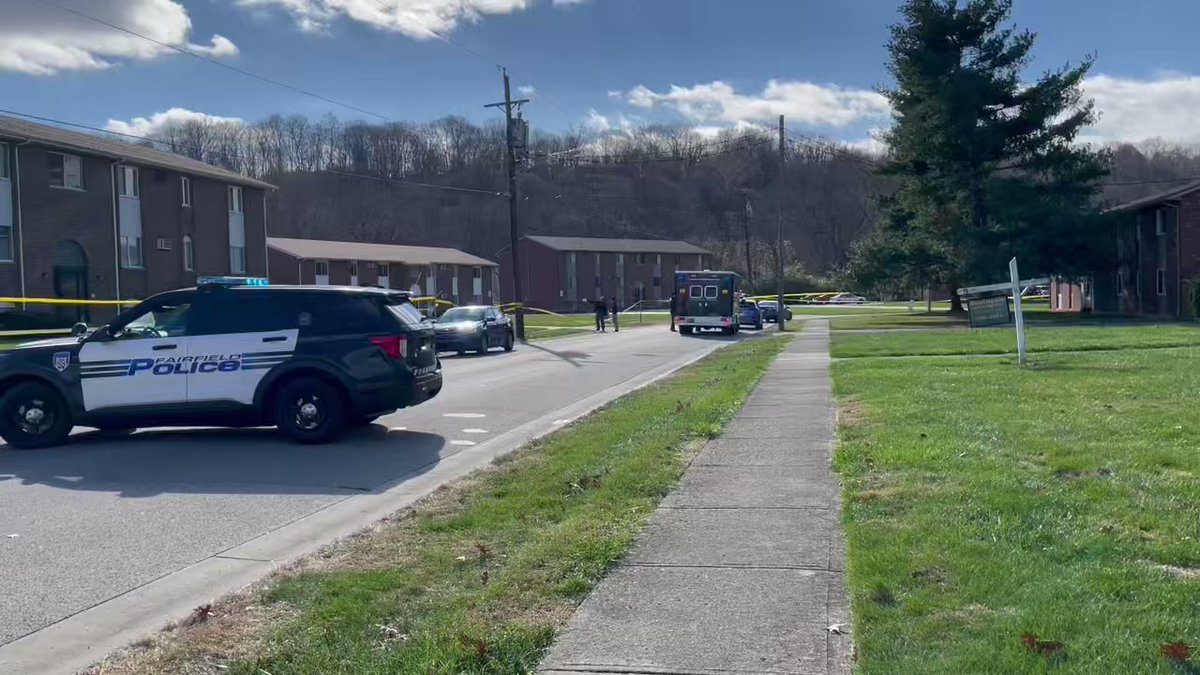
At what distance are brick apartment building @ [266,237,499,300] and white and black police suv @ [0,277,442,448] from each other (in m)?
47.0

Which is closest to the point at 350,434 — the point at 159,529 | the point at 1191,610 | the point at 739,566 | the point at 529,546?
the point at 159,529

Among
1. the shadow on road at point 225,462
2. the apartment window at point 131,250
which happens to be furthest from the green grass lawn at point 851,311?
the shadow on road at point 225,462

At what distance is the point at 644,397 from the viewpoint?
17844mm

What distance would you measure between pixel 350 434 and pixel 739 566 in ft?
26.5

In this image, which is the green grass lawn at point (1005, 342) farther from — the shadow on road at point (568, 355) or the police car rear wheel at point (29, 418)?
the police car rear wheel at point (29, 418)

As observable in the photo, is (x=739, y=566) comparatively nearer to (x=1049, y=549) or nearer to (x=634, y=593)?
(x=634, y=593)

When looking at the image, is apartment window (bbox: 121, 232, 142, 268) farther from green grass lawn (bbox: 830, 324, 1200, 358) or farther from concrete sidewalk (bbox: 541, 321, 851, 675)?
concrete sidewalk (bbox: 541, 321, 851, 675)

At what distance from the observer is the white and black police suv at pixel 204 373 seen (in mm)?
12273

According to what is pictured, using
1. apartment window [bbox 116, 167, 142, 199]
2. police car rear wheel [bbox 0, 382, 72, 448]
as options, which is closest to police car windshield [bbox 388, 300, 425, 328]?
police car rear wheel [bbox 0, 382, 72, 448]

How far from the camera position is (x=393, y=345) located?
12.6m

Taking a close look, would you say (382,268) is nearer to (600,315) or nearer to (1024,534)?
(600,315)

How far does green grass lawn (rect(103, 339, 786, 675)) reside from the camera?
491 centimetres

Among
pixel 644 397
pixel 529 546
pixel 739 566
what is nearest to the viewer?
pixel 739 566

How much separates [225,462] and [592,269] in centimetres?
9014
